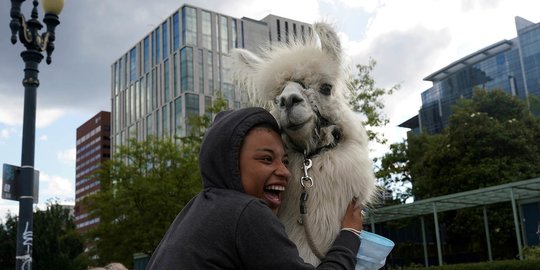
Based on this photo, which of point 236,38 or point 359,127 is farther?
point 236,38

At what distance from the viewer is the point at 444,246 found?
39219 millimetres

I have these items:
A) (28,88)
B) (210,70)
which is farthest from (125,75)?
(28,88)

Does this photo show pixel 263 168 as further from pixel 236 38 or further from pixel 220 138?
pixel 236 38

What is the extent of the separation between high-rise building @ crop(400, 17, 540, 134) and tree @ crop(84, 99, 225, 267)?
68.1m

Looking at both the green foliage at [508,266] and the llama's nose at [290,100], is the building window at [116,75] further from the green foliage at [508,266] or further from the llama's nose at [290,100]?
the llama's nose at [290,100]

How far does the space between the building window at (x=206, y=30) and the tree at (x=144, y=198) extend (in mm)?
52527

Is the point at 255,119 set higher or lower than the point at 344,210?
higher

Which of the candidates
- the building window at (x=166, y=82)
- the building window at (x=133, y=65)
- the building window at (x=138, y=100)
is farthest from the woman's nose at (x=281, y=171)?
the building window at (x=133, y=65)

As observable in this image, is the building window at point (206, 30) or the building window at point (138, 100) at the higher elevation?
the building window at point (206, 30)

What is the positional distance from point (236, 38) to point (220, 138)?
77.0m

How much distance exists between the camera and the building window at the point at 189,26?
75.0 m

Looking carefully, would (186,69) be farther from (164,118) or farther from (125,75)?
(125,75)

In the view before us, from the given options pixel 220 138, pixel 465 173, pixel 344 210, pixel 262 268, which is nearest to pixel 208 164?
pixel 220 138

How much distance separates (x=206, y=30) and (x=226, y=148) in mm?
75760
